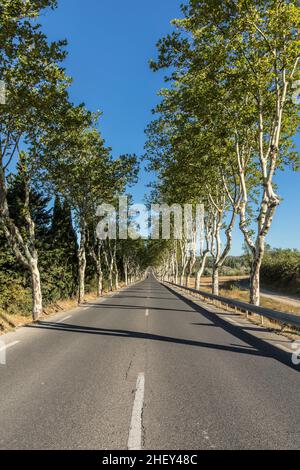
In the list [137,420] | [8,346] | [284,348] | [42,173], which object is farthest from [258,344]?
[42,173]

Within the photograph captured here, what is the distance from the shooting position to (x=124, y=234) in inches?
1940

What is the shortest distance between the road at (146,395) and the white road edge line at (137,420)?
0.04 ft

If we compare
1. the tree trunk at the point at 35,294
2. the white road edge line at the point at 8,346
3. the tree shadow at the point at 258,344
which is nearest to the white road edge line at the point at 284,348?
the tree shadow at the point at 258,344

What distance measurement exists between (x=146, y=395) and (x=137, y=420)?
3.35 ft

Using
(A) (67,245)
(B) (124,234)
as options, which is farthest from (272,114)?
(B) (124,234)

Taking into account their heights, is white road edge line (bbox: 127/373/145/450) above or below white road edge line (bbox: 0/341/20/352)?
above

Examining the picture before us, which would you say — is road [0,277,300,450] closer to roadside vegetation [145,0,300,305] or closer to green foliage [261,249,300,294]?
roadside vegetation [145,0,300,305]

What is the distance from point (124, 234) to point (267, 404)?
145ft

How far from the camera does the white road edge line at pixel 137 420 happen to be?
13.3ft

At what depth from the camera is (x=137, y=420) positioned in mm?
4727

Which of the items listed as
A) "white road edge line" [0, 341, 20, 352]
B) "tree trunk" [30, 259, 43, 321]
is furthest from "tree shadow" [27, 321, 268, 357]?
"white road edge line" [0, 341, 20, 352]

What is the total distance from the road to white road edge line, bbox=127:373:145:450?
0.04 feet

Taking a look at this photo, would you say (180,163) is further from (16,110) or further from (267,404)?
(267,404)

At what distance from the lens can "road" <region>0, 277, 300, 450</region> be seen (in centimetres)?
421
